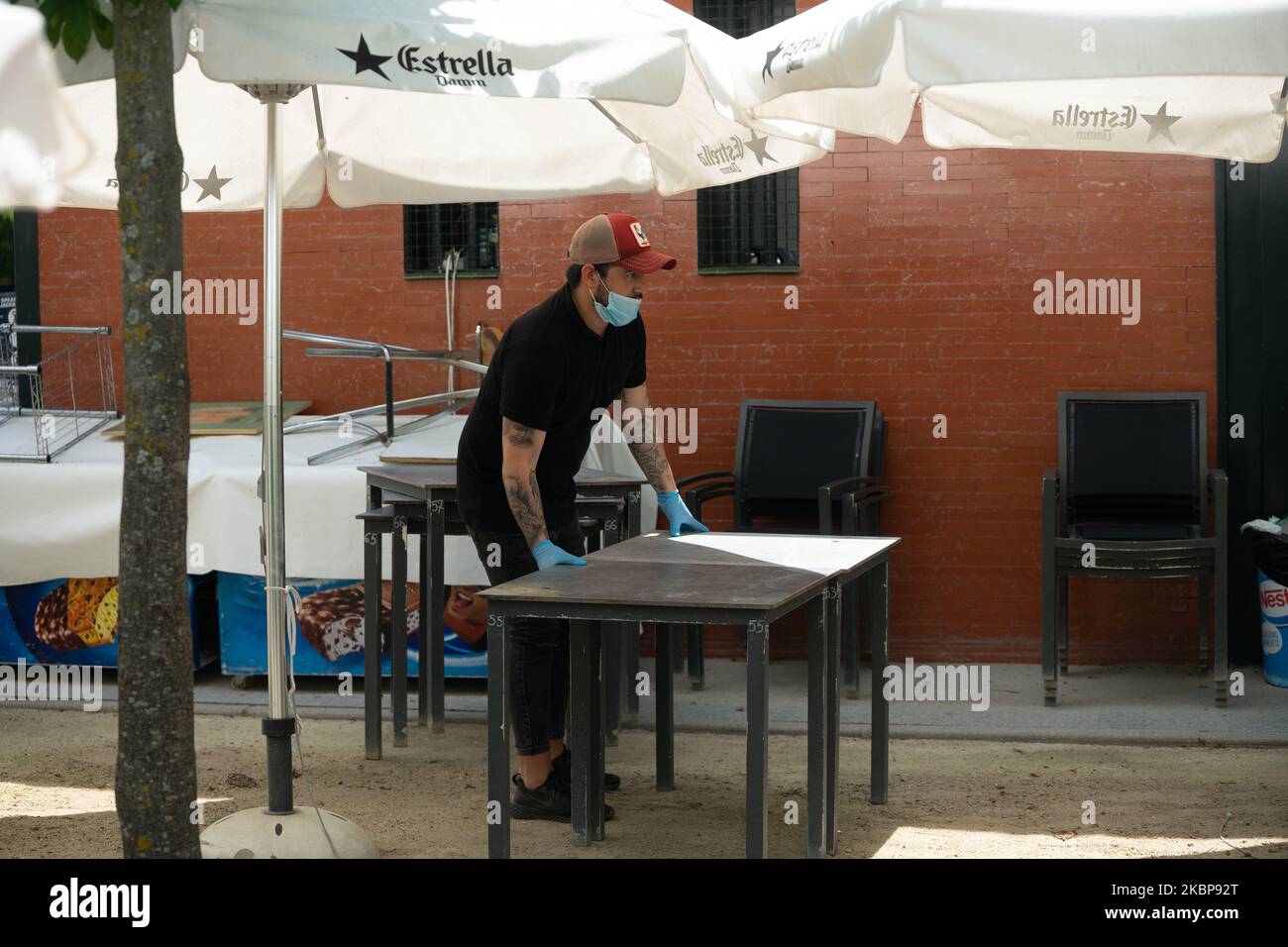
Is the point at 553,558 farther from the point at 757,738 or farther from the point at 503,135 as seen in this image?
the point at 503,135

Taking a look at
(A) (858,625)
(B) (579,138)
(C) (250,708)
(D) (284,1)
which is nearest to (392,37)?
(D) (284,1)

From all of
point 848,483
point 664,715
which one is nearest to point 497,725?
point 664,715

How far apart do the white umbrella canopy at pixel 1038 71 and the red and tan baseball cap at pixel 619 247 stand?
703 millimetres

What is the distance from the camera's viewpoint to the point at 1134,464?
712cm

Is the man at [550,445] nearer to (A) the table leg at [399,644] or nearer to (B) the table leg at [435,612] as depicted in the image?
(B) the table leg at [435,612]

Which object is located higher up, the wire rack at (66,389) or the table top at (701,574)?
the wire rack at (66,389)

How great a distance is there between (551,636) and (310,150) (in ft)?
7.92

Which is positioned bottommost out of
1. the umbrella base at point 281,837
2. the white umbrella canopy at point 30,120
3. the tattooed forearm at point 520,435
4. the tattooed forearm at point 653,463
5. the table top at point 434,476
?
the umbrella base at point 281,837

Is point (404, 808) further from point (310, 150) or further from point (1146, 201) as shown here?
point (1146, 201)

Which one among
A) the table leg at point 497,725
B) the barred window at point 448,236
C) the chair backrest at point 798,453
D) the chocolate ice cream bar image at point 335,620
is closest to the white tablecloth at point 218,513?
the chocolate ice cream bar image at point 335,620

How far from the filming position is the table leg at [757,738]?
379 cm

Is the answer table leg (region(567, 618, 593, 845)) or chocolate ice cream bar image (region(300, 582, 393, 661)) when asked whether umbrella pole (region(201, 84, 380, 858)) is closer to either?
table leg (region(567, 618, 593, 845))

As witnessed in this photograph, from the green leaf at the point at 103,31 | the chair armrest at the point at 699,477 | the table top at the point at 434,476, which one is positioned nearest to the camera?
the green leaf at the point at 103,31

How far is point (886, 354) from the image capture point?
760cm
